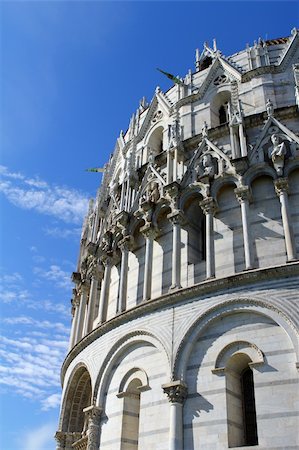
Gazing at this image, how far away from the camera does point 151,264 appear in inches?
687

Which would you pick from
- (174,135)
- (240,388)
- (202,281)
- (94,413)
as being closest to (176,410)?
(240,388)

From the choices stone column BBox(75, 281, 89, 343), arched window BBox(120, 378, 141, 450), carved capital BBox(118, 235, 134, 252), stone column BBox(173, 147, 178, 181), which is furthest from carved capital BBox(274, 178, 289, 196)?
stone column BBox(75, 281, 89, 343)

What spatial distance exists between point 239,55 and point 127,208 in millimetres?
9054

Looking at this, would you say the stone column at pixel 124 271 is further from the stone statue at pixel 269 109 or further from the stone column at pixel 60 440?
the stone statue at pixel 269 109

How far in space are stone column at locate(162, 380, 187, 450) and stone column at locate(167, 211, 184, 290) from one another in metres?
3.25

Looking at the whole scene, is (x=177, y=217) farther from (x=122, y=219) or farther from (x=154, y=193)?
(x=122, y=219)

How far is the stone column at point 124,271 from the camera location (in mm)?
17777

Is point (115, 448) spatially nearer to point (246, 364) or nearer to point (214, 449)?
point (214, 449)

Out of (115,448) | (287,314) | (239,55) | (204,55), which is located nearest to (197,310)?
(287,314)

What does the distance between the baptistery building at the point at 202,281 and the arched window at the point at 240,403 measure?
0.13 feet

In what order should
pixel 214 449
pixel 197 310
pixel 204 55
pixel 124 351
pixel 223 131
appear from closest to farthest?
1. pixel 214 449
2. pixel 197 310
3. pixel 124 351
4. pixel 223 131
5. pixel 204 55

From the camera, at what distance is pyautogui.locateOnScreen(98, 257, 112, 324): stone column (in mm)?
19047

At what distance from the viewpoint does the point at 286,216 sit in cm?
1493

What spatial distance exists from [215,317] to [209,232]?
3077mm
